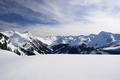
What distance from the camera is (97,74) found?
827 centimetres

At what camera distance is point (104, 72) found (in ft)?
28.1

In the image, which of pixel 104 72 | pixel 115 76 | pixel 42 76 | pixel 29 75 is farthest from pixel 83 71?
pixel 29 75

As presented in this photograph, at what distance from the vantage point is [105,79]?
24.6ft

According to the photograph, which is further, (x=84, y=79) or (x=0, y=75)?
(x=0, y=75)

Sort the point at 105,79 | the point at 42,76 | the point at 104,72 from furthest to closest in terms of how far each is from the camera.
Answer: the point at 104,72, the point at 42,76, the point at 105,79

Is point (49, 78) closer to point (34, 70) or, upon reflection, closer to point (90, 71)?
point (34, 70)

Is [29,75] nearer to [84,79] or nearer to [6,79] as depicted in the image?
[6,79]

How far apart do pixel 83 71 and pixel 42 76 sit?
229 centimetres

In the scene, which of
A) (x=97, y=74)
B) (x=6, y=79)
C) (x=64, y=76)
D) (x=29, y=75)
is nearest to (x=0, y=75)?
(x=6, y=79)

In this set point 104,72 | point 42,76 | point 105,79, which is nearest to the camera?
point 105,79

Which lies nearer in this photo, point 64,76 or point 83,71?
point 64,76

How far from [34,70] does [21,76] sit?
3.78ft

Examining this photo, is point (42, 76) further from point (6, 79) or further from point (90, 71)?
point (90, 71)

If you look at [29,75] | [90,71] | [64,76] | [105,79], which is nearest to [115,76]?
[105,79]
